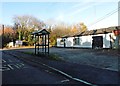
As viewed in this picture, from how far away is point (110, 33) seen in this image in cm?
3259

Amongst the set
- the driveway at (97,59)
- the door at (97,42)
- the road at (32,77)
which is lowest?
the road at (32,77)

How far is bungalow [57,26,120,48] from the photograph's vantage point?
31.5 meters

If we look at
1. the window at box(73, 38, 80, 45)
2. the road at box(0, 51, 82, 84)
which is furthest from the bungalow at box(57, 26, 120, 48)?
the road at box(0, 51, 82, 84)

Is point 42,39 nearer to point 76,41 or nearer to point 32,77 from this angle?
point 32,77

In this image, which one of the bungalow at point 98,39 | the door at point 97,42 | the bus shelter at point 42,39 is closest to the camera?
the bus shelter at point 42,39

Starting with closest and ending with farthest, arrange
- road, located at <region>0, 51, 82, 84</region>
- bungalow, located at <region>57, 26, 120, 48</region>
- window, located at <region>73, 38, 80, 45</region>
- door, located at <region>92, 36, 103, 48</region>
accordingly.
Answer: road, located at <region>0, 51, 82, 84</region>, bungalow, located at <region>57, 26, 120, 48</region>, door, located at <region>92, 36, 103, 48</region>, window, located at <region>73, 38, 80, 45</region>

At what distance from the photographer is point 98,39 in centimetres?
3597

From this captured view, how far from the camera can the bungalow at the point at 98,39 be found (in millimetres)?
31545

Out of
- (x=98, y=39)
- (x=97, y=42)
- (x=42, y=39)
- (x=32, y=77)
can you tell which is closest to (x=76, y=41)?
(x=97, y=42)

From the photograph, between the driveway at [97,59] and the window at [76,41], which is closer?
the driveway at [97,59]

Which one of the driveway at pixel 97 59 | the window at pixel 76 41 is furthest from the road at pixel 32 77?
the window at pixel 76 41

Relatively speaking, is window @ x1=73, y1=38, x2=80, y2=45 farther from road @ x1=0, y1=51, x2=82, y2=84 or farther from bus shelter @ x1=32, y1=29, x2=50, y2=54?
road @ x1=0, y1=51, x2=82, y2=84

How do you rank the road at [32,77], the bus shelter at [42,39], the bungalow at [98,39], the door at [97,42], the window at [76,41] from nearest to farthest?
the road at [32,77] < the bus shelter at [42,39] < the bungalow at [98,39] < the door at [97,42] < the window at [76,41]

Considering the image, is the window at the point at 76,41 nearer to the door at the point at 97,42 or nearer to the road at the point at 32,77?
the door at the point at 97,42
